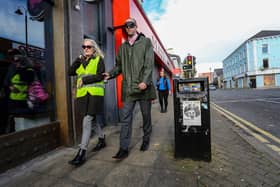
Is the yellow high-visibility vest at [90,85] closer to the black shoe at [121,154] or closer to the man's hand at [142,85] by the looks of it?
the man's hand at [142,85]

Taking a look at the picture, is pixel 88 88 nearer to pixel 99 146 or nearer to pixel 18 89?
pixel 99 146

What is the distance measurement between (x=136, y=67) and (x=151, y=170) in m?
1.47

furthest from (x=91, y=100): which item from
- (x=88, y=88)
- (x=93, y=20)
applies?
(x=93, y=20)

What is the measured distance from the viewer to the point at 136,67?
243cm

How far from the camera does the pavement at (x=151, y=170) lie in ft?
6.13

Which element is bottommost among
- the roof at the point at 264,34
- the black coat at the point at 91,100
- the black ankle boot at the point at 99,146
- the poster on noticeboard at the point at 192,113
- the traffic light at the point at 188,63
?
the black ankle boot at the point at 99,146

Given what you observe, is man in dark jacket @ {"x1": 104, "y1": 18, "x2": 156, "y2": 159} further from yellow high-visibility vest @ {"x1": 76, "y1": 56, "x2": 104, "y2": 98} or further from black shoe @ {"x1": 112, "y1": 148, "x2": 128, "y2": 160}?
yellow high-visibility vest @ {"x1": 76, "y1": 56, "x2": 104, "y2": 98}

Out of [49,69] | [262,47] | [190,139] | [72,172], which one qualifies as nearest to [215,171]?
[190,139]

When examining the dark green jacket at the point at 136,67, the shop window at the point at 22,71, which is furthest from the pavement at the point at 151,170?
the dark green jacket at the point at 136,67

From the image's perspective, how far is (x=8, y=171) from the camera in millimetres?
2189

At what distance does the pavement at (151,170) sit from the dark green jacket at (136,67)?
→ 3.24ft

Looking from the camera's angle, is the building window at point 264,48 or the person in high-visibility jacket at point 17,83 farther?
the building window at point 264,48

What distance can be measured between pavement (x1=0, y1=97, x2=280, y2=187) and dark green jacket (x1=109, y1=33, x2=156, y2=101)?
3.24 ft

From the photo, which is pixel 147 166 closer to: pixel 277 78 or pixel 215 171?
pixel 215 171
